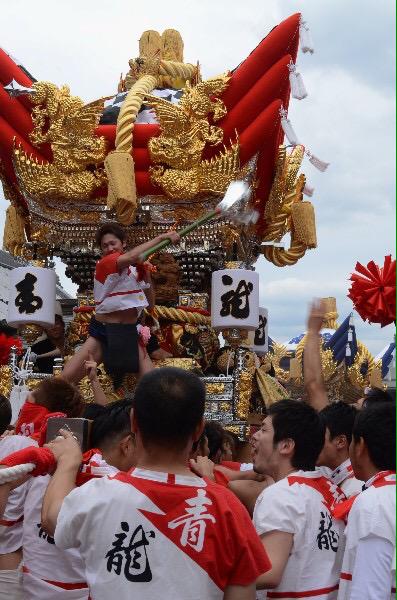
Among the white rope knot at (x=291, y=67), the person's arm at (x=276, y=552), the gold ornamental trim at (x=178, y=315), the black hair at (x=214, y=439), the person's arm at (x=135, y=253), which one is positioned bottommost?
the person's arm at (x=276, y=552)

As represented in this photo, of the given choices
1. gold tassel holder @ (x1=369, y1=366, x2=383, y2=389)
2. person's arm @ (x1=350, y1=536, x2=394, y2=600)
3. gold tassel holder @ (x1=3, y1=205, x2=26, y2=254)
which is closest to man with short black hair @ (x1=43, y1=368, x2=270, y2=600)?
person's arm @ (x1=350, y1=536, x2=394, y2=600)

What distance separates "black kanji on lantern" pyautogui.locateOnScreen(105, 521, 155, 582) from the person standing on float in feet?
13.5

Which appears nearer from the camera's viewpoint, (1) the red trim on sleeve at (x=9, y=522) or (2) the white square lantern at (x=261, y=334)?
(1) the red trim on sleeve at (x=9, y=522)

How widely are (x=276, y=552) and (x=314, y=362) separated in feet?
4.81

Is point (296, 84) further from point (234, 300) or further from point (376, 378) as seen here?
point (376, 378)

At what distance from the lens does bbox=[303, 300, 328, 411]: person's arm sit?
13.6 feet

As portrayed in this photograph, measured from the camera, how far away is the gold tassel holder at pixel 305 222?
28.7 ft

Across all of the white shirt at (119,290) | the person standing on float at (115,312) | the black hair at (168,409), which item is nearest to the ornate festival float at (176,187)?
the person standing on float at (115,312)

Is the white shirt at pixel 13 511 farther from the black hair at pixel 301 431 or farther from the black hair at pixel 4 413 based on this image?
the black hair at pixel 301 431

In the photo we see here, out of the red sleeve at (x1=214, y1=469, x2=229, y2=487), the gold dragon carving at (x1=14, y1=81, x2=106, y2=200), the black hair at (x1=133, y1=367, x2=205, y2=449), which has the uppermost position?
the gold dragon carving at (x1=14, y1=81, x2=106, y2=200)

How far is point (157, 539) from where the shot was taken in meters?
2.25

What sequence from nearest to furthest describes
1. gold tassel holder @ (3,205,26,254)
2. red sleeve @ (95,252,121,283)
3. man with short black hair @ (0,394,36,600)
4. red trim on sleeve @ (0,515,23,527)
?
man with short black hair @ (0,394,36,600)
red trim on sleeve @ (0,515,23,527)
red sleeve @ (95,252,121,283)
gold tassel holder @ (3,205,26,254)

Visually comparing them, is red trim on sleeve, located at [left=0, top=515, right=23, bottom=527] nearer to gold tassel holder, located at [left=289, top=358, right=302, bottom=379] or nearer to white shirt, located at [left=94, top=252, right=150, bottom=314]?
white shirt, located at [left=94, top=252, right=150, bottom=314]

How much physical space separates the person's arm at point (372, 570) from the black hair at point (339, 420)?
1273 millimetres
